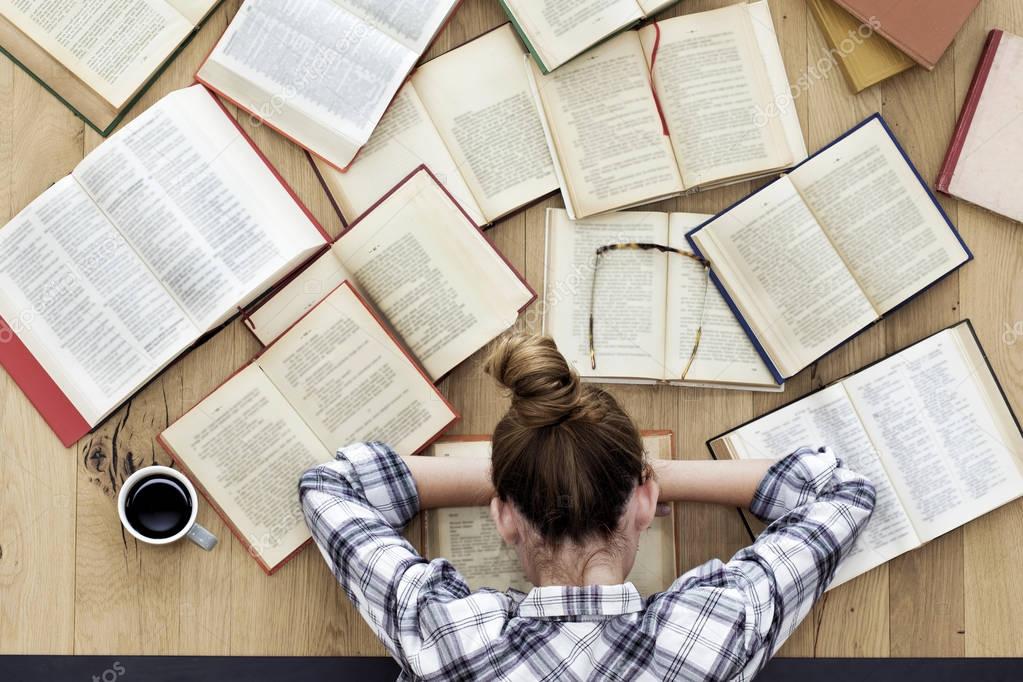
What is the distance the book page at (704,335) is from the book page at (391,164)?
0.33m

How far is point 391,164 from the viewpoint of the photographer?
1.29 meters

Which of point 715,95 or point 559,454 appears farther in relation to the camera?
point 715,95

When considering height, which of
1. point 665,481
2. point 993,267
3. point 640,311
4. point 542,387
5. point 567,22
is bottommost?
point 993,267

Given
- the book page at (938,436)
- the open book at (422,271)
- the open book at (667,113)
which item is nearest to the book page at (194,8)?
the open book at (422,271)

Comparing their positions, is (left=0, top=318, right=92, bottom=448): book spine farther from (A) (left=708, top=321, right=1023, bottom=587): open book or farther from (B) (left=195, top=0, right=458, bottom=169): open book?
(A) (left=708, top=321, right=1023, bottom=587): open book

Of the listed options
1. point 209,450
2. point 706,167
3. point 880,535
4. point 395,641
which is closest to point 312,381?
point 209,450

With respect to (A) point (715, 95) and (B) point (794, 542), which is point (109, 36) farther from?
(B) point (794, 542)

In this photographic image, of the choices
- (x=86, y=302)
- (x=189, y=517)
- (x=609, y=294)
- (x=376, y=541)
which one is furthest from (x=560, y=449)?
(x=86, y=302)

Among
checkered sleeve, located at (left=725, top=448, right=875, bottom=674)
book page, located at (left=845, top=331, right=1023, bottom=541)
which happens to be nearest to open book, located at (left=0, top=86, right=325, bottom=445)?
checkered sleeve, located at (left=725, top=448, right=875, bottom=674)

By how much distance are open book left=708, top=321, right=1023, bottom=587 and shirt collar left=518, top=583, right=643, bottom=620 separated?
41 cm

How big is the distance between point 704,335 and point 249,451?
2.38 ft

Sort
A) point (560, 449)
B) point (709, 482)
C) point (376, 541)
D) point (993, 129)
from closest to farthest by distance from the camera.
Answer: point (560, 449) → point (376, 541) → point (709, 482) → point (993, 129)

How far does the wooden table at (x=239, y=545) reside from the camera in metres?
1.29

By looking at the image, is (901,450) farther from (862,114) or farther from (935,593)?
(862,114)
